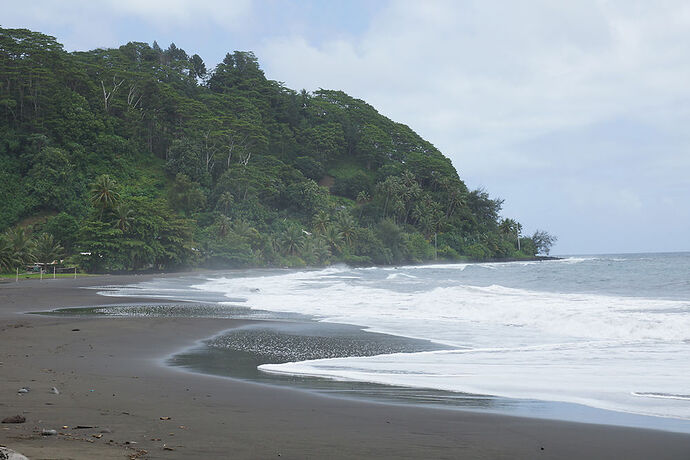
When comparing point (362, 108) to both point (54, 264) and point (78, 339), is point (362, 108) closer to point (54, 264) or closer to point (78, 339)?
point (54, 264)

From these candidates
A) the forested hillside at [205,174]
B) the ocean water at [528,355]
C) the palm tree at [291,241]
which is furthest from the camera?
the palm tree at [291,241]

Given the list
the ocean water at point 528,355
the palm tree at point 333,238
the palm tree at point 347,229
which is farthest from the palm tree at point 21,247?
the palm tree at point 347,229

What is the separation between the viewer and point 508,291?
22281mm

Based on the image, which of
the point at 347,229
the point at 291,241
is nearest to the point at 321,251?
the point at 291,241

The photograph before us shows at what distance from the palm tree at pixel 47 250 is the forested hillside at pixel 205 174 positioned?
103 mm

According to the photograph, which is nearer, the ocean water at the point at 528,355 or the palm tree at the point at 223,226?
the ocean water at the point at 528,355

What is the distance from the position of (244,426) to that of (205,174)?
68.1 metres

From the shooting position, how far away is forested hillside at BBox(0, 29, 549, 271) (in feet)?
160

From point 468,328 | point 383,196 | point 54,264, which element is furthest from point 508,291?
point 383,196

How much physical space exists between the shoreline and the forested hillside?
35.6m

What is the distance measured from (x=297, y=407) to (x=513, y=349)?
17.3ft

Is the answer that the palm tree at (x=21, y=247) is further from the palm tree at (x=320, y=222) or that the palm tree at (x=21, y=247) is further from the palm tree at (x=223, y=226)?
the palm tree at (x=320, y=222)

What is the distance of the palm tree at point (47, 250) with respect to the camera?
41.8 metres

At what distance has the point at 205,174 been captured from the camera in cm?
6956
